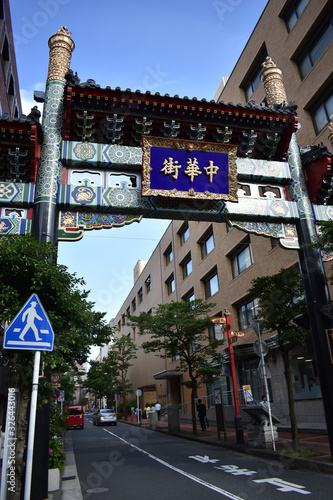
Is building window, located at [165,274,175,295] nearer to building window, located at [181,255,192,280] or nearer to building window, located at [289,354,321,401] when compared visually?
building window, located at [181,255,192,280]

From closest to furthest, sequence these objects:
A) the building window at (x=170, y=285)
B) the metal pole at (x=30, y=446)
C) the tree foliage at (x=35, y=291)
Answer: the metal pole at (x=30, y=446)
the tree foliage at (x=35, y=291)
the building window at (x=170, y=285)

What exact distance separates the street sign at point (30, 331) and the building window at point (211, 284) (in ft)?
78.7

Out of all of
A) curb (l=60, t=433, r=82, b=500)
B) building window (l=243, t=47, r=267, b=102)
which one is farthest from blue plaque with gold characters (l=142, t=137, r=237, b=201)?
building window (l=243, t=47, r=267, b=102)

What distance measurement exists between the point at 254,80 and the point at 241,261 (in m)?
12.0

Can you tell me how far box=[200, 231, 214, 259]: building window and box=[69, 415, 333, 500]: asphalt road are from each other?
18.4 metres

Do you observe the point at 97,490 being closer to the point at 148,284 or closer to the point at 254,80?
the point at 254,80

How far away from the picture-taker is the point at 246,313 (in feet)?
77.8

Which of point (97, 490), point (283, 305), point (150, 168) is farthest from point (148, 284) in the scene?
point (97, 490)

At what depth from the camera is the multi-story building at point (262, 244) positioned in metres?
17.6

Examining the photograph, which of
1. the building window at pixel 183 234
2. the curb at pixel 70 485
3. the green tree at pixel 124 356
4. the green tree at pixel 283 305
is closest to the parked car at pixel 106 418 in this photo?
the green tree at pixel 124 356

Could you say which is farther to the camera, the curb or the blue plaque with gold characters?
the blue plaque with gold characters

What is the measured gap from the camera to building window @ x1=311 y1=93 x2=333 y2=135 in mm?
17328

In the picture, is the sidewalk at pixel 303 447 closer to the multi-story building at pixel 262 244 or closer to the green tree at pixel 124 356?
the multi-story building at pixel 262 244

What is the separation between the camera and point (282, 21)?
70.3 ft
